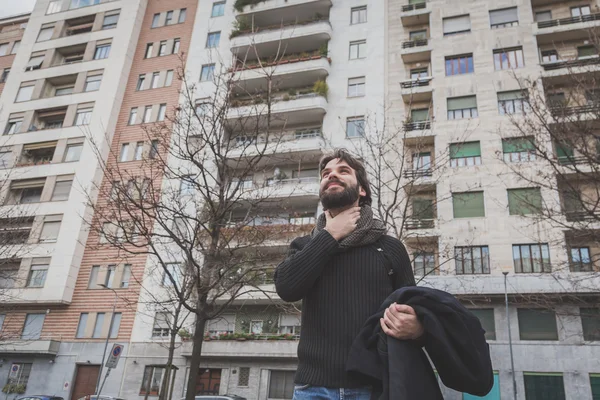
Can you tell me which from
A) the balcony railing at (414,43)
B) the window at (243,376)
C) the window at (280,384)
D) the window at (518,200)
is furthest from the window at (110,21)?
the window at (518,200)

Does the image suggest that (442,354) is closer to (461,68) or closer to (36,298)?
(461,68)

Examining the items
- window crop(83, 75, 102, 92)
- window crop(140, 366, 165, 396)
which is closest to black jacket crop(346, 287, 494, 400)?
window crop(140, 366, 165, 396)

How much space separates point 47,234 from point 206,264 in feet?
73.9

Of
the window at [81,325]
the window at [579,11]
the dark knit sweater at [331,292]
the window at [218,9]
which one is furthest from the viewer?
the window at [218,9]

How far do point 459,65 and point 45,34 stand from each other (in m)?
32.0

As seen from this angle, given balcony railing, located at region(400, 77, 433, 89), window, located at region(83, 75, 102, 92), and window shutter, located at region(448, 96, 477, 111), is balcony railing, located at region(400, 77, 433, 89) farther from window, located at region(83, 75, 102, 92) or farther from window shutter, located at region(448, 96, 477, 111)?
window, located at region(83, 75, 102, 92)

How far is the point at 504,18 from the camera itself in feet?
85.4

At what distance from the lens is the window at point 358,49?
1116 inches

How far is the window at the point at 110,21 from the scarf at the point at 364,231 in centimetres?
3720

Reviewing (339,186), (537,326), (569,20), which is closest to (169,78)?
(569,20)

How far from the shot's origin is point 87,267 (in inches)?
1091

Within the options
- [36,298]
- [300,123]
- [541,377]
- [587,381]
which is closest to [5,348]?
[36,298]

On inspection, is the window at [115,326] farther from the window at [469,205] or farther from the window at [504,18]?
the window at [504,18]

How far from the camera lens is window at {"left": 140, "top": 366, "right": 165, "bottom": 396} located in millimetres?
24156
